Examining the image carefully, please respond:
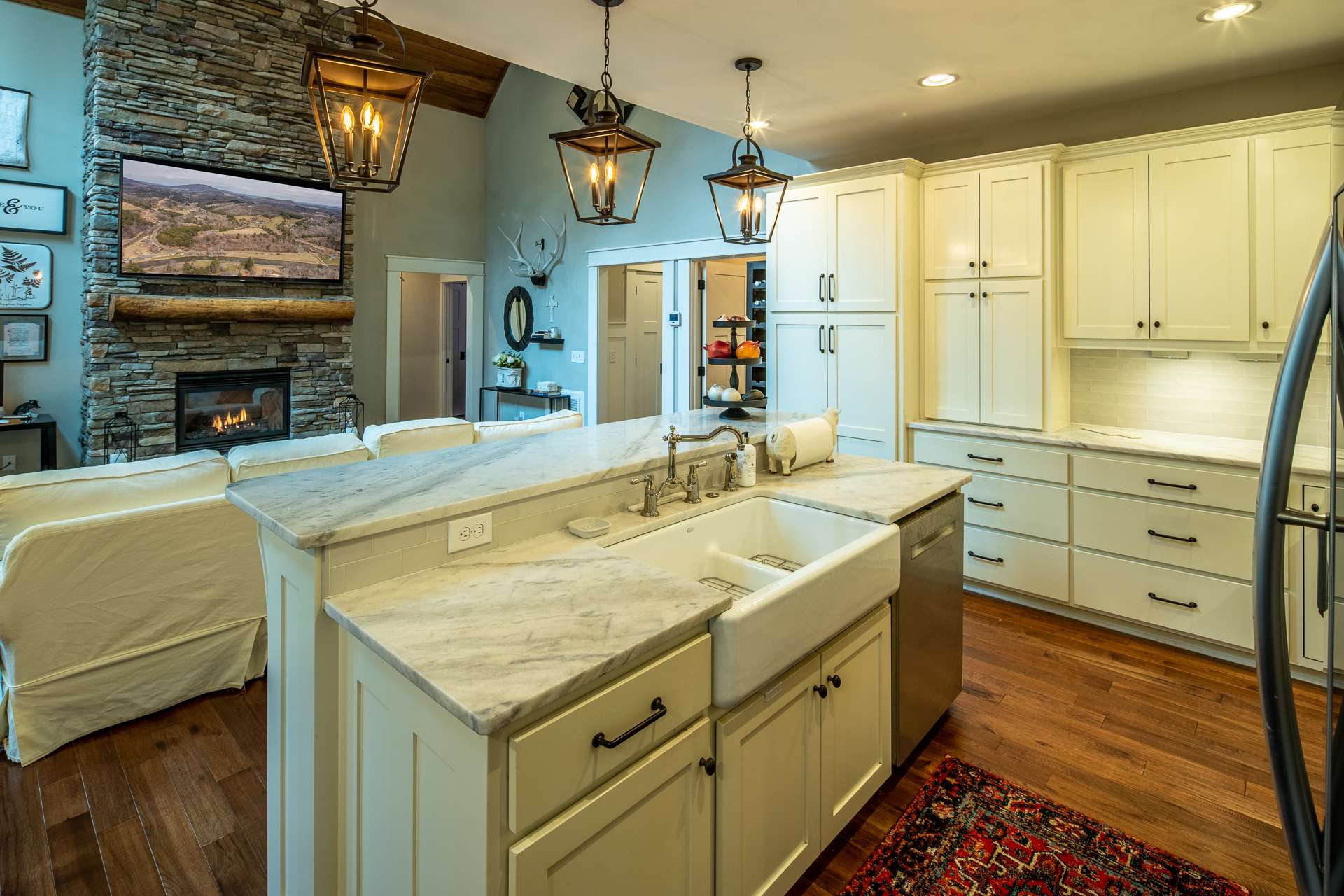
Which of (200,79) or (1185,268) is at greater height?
(200,79)

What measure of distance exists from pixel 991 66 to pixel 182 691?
4.24 meters

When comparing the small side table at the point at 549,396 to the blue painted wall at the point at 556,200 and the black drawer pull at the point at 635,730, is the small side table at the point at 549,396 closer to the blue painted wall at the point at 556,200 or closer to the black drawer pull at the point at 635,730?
the blue painted wall at the point at 556,200

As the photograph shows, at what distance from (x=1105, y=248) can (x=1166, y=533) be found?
1.39 meters

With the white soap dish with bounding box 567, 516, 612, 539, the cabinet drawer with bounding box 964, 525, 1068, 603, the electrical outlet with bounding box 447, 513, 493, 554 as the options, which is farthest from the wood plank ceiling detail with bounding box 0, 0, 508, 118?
the electrical outlet with bounding box 447, 513, 493, 554

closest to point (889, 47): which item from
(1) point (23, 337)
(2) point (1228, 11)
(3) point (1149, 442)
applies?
(2) point (1228, 11)

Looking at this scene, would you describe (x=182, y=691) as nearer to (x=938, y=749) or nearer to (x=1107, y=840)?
(x=938, y=749)

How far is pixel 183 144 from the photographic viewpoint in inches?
211

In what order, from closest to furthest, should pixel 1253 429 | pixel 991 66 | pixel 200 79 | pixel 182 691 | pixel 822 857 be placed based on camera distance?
pixel 822 857 → pixel 182 691 → pixel 991 66 → pixel 1253 429 → pixel 200 79

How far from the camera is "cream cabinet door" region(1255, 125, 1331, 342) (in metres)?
2.81

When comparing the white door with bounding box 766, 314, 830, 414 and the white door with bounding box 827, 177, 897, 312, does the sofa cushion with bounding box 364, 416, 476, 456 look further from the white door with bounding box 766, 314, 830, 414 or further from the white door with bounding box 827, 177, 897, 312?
the white door with bounding box 827, 177, 897, 312

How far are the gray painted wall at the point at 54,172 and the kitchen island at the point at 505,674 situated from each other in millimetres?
5048

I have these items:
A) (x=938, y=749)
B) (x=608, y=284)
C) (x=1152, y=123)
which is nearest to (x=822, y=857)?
(x=938, y=749)

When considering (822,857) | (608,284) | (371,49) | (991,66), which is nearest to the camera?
(371,49)

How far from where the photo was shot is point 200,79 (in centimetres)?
542
